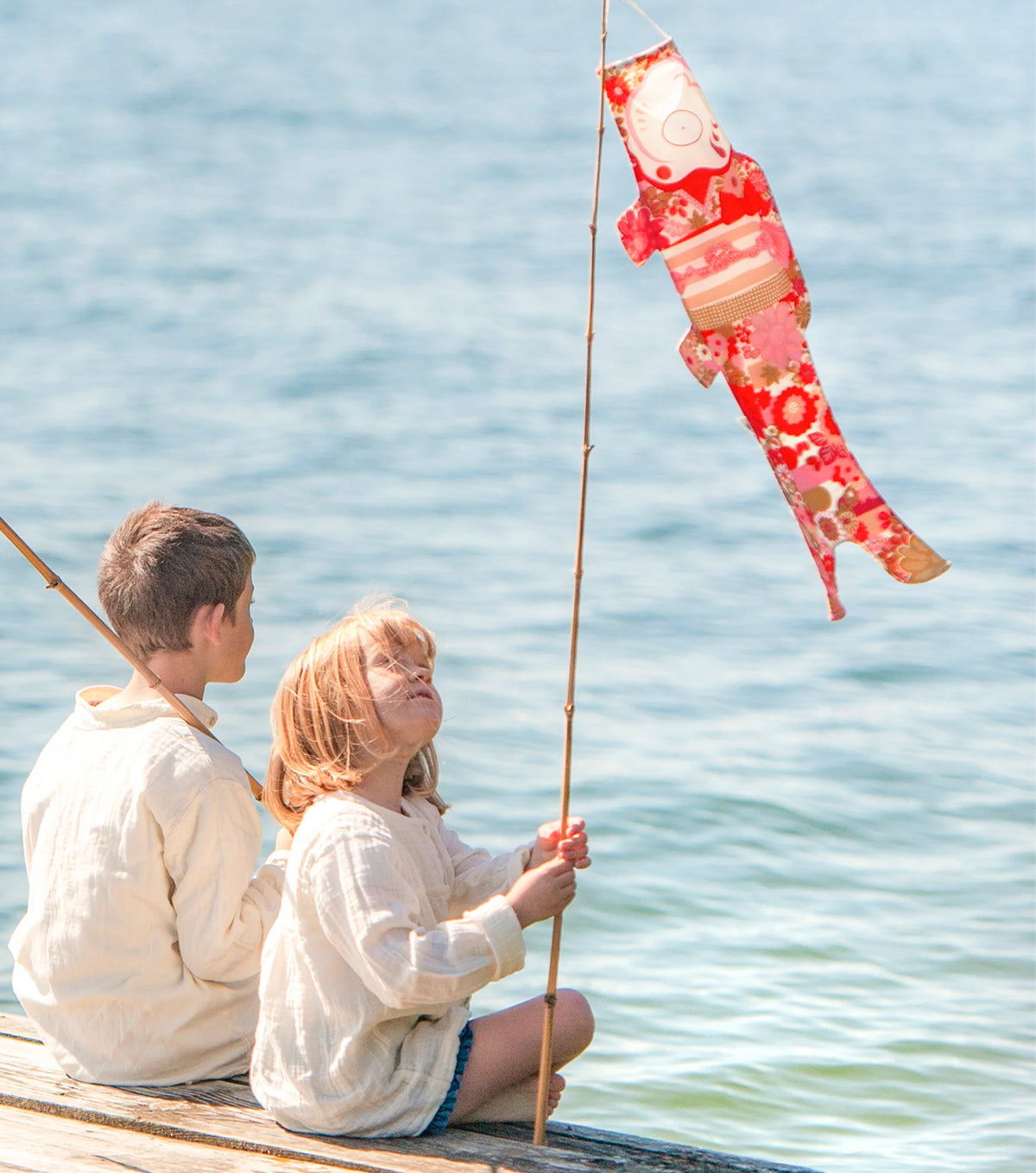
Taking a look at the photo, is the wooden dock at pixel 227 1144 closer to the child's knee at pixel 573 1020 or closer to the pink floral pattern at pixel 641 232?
the child's knee at pixel 573 1020

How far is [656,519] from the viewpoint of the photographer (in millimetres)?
10344

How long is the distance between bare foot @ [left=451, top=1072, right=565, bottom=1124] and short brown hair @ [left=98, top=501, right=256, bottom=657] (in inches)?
28.1

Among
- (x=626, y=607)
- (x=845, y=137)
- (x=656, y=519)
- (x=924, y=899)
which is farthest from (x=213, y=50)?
(x=924, y=899)

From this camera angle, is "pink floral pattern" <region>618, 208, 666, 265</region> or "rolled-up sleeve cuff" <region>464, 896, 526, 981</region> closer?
"rolled-up sleeve cuff" <region>464, 896, 526, 981</region>

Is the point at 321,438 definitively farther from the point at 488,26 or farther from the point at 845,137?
the point at 488,26

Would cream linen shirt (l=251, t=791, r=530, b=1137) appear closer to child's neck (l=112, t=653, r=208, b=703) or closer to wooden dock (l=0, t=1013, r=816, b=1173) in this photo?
wooden dock (l=0, t=1013, r=816, b=1173)

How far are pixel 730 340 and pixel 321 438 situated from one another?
969cm

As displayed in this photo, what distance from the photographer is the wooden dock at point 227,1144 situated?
6.80 feet

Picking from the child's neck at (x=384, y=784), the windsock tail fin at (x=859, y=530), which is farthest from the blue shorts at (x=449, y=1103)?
the windsock tail fin at (x=859, y=530)

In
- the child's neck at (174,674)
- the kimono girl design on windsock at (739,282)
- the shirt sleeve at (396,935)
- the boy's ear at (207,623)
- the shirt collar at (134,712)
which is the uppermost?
the kimono girl design on windsock at (739,282)

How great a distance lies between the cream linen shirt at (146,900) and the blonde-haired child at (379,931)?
0.35ft

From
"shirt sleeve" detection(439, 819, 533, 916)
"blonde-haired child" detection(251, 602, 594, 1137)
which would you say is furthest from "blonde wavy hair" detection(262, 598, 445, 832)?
"shirt sleeve" detection(439, 819, 533, 916)

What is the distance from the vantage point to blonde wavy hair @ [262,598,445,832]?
2172mm

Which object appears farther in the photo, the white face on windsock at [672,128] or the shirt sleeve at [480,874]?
the shirt sleeve at [480,874]
